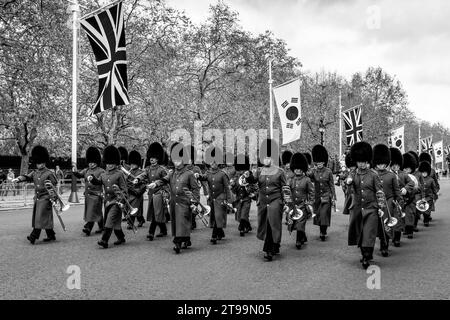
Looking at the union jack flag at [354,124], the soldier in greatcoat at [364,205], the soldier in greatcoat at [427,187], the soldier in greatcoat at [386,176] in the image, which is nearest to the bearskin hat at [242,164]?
the soldier in greatcoat at [386,176]

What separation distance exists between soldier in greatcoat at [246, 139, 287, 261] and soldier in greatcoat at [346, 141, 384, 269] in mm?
1190

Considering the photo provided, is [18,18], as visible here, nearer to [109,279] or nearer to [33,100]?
[33,100]

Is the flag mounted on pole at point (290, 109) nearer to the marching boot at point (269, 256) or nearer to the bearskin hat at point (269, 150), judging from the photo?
the bearskin hat at point (269, 150)

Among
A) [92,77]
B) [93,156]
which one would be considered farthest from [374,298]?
[92,77]

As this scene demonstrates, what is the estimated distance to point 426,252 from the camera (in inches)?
357

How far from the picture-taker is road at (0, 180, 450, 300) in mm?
6074

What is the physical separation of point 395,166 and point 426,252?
8.98 ft

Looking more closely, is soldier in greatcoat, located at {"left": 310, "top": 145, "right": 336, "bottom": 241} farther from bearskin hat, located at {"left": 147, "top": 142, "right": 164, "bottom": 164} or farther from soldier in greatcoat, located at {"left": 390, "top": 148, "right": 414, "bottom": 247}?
bearskin hat, located at {"left": 147, "top": 142, "right": 164, "bottom": 164}

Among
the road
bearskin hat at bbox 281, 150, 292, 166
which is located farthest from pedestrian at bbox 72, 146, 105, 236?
bearskin hat at bbox 281, 150, 292, 166

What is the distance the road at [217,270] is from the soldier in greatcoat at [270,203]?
0.33 metres

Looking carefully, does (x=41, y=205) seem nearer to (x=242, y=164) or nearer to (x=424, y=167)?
(x=242, y=164)

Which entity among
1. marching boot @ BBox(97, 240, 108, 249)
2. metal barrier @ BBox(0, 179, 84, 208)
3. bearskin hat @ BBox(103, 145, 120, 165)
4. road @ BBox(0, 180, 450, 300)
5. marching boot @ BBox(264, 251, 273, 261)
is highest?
bearskin hat @ BBox(103, 145, 120, 165)

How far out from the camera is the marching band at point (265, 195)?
27.1 ft

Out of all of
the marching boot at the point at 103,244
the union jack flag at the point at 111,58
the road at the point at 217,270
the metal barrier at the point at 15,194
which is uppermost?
the union jack flag at the point at 111,58
